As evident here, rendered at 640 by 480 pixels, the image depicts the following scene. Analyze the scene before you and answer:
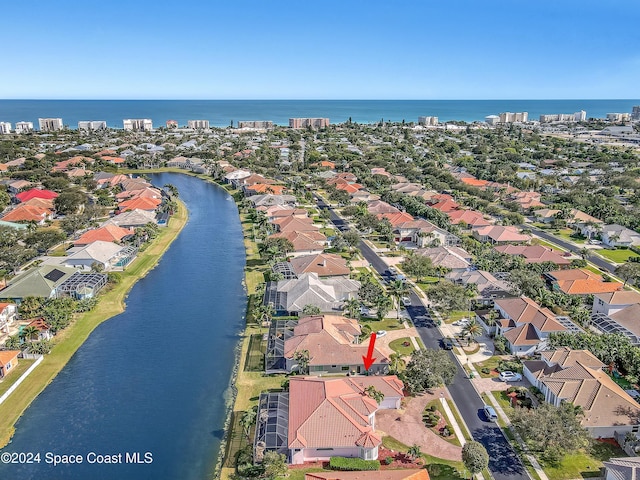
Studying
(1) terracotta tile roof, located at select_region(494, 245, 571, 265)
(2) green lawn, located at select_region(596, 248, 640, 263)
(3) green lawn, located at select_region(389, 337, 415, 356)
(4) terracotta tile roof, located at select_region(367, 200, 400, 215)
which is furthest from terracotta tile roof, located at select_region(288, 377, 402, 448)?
(4) terracotta tile roof, located at select_region(367, 200, 400, 215)

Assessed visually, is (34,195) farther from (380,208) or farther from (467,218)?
(467,218)

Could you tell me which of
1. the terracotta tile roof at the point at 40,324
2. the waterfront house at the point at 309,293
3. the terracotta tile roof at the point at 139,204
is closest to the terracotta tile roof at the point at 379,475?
the waterfront house at the point at 309,293

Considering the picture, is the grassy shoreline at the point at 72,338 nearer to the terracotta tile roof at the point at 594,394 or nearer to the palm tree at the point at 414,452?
the palm tree at the point at 414,452

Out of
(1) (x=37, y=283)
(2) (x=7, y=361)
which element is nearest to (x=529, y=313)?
(2) (x=7, y=361)

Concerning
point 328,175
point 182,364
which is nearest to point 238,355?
point 182,364

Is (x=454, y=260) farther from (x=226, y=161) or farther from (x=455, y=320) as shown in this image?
(x=226, y=161)

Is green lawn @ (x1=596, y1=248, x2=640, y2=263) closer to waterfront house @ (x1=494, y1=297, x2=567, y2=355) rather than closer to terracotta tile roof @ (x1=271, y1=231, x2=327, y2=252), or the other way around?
waterfront house @ (x1=494, y1=297, x2=567, y2=355)

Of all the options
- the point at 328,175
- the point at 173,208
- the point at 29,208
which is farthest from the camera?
the point at 328,175
